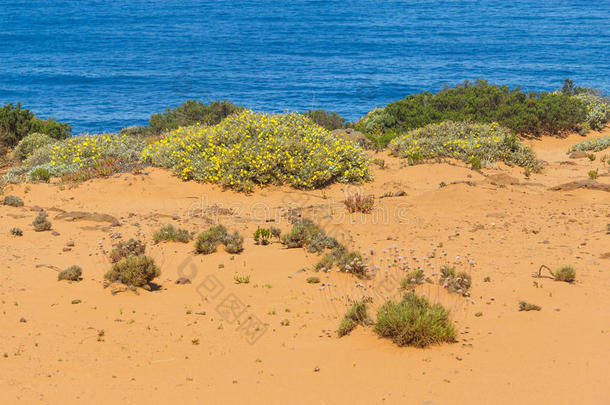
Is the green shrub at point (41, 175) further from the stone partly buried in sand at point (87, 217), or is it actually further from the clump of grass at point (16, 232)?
the clump of grass at point (16, 232)

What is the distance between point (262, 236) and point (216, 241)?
91 cm

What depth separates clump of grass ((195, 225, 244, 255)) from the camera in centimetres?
995

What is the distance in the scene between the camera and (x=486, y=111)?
23.2m

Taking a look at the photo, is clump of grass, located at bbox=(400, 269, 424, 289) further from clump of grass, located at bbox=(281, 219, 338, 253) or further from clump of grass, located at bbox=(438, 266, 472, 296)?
clump of grass, located at bbox=(281, 219, 338, 253)

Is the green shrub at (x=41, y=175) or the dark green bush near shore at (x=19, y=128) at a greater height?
the dark green bush near shore at (x=19, y=128)

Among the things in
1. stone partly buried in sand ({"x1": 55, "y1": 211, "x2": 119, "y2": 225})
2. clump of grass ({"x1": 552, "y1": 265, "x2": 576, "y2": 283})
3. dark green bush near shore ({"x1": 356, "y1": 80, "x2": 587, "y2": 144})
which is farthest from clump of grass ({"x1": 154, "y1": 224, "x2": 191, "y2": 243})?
dark green bush near shore ({"x1": 356, "y1": 80, "x2": 587, "y2": 144})

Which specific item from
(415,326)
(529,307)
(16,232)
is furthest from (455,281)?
(16,232)

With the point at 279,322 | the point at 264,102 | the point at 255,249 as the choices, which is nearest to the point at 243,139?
the point at 255,249

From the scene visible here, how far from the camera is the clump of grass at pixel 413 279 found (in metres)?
8.27

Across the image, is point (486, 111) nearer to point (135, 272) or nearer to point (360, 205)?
point (360, 205)

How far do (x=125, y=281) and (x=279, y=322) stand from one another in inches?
101

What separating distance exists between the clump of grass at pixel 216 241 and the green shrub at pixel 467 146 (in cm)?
929

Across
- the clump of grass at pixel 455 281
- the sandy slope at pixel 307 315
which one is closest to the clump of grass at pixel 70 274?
the sandy slope at pixel 307 315

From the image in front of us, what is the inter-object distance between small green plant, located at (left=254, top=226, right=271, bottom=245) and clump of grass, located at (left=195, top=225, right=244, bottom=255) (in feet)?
1.15
